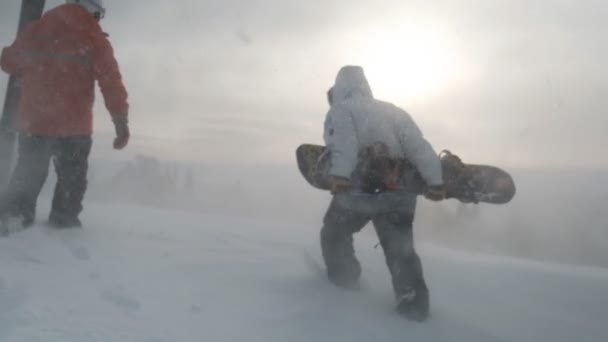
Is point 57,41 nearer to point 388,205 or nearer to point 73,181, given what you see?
point 73,181

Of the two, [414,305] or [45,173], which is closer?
[414,305]

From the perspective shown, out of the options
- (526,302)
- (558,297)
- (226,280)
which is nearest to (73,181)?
(226,280)

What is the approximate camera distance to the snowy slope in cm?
240

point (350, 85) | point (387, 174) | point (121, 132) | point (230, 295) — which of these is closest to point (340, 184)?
point (387, 174)

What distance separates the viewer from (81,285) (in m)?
2.75

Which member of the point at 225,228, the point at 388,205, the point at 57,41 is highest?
the point at 57,41

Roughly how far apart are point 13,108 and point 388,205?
4.43 meters

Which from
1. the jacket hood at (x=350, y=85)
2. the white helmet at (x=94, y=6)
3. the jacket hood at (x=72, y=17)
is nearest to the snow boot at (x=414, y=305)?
the jacket hood at (x=350, y=85)

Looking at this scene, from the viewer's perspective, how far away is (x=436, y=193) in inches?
135

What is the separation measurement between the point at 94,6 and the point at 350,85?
2.64 m

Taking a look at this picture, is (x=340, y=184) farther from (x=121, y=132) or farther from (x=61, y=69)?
(x=61, y=69)

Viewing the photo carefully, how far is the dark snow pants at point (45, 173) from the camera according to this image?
384 cm

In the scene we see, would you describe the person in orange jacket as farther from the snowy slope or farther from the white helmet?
the snowy slope

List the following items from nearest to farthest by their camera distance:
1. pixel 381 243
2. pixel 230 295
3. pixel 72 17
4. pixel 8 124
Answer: pixel 230 295, pixel 381 243, pixel 72 17, pixel 8 124
